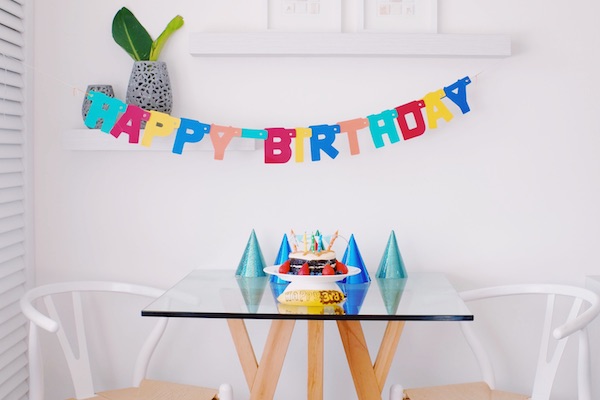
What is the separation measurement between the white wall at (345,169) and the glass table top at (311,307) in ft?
0.77

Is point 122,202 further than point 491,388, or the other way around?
point 122,202

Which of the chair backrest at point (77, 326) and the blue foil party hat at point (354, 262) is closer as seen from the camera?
the chair backrest at point (77, 326)

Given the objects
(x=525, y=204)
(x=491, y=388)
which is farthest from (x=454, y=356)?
(x=525, y=204)

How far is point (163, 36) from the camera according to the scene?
8.77ft

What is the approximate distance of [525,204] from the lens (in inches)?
108

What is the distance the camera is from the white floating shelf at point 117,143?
8.65ft

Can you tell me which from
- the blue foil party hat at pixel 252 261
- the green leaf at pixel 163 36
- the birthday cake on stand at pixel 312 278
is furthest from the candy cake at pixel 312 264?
the green leaf at pixel 163 36

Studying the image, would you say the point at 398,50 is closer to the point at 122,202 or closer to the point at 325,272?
the point at 325,272

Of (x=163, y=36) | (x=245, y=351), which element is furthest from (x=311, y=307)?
(x=163, y=36)

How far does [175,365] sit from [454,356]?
38.4 inches

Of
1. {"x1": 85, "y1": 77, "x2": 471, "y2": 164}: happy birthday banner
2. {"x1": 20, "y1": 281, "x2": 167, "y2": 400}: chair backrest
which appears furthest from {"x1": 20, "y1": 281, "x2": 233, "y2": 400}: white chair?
{"x1": 85, "y1": 77, "x2": 471, "y2": 164}: happy birthday banner

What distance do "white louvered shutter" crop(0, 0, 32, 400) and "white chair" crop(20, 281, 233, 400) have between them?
127 mm

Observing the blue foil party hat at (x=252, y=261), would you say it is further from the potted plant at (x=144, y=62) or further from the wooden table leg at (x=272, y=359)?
the potted plant at (x=144, y=62)

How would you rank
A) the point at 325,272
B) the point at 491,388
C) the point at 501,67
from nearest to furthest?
the point at 325,272, the point at 491,388, the point at 501,67
